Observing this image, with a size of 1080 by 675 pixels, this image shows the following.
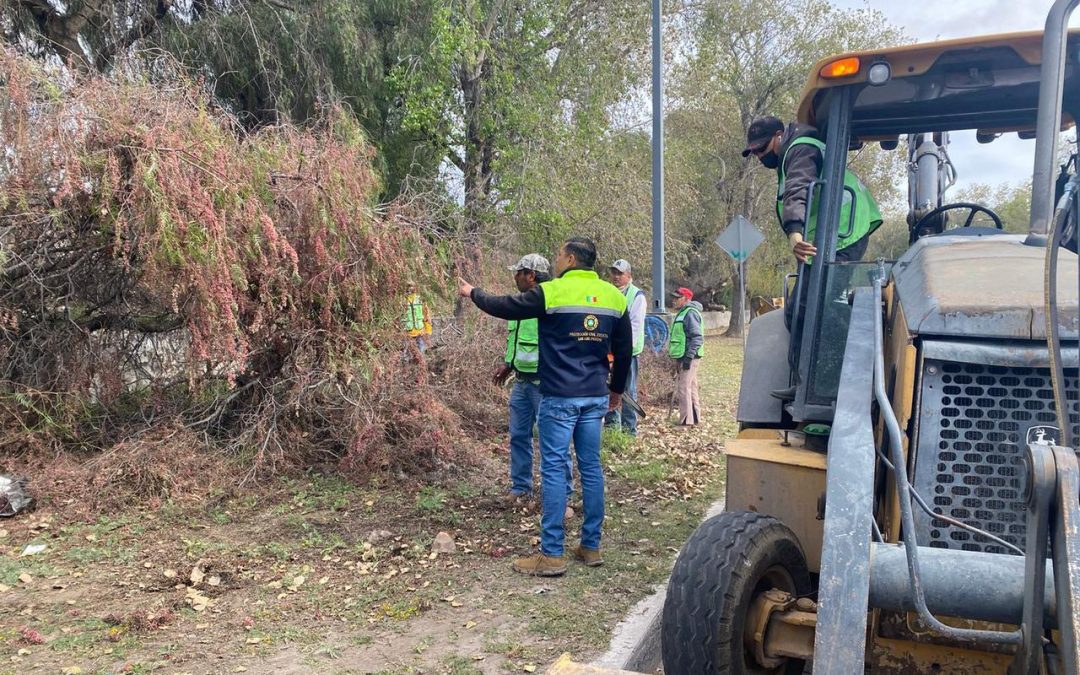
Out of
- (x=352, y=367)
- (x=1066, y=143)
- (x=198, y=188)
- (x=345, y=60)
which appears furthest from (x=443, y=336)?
(x=1066, y=143)

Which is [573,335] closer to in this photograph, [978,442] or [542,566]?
[542,566]

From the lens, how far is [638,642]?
4.09 metres

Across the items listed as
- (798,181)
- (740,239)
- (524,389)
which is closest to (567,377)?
(524,389)

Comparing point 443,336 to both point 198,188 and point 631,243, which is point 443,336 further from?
point 631,243

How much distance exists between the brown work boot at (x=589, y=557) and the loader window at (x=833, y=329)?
1.80m

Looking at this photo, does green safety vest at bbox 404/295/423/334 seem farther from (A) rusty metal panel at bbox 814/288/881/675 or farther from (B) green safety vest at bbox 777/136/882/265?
(A) rusty metal panel at bbox 814/288/881/675

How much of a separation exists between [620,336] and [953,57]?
2.44 m

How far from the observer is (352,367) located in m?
6.72

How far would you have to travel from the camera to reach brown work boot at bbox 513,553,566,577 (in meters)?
4.88

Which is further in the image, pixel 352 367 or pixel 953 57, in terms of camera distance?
pixel 352 367

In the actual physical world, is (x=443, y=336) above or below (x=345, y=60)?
below

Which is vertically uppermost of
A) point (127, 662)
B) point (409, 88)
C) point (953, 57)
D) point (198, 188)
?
point (409, 88)

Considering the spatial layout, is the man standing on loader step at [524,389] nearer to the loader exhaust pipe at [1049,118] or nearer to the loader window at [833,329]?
the loader window at [833,329]

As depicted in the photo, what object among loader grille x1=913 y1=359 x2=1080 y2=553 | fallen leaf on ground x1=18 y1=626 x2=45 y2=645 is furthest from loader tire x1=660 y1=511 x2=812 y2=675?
fallen leaf on ground x1=18 y1=626 x2=45 y2=645
